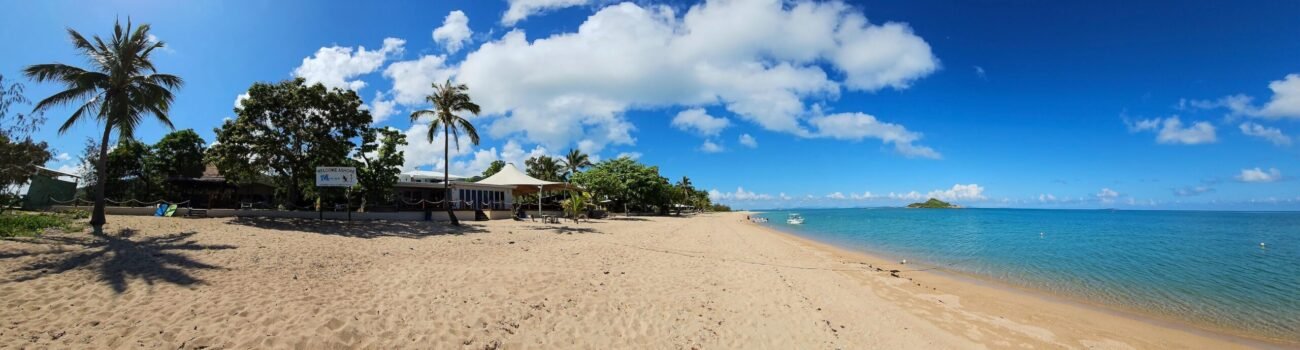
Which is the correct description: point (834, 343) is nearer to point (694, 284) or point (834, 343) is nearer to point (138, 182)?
point (694, 284)

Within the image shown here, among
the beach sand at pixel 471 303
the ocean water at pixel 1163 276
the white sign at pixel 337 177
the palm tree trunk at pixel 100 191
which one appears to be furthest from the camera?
the white sign at pixel 337 177

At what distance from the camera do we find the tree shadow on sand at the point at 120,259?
6.70 metres

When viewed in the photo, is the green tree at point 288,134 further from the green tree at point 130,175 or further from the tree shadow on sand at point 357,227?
the green tree at point 130,175

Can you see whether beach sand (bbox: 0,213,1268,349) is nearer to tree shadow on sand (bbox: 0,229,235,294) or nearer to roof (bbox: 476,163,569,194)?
tree shadow on sand (bbox: 0,229,235,294)

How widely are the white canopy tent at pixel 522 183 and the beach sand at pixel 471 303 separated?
12.9 metres

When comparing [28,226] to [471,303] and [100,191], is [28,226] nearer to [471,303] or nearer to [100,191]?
[100,191]

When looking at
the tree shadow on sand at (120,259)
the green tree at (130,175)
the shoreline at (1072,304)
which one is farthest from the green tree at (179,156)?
the shoreline at (1072,304)

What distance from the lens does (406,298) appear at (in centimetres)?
662

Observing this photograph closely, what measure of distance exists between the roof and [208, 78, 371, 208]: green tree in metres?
8.73

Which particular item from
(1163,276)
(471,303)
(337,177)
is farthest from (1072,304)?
(337,177)

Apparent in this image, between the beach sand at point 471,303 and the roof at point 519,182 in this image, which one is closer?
the beach sand at point 471,303

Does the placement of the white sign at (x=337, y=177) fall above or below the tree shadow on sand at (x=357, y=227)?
above

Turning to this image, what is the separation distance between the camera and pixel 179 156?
2845 centimetres

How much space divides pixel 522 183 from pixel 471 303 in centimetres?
2039
